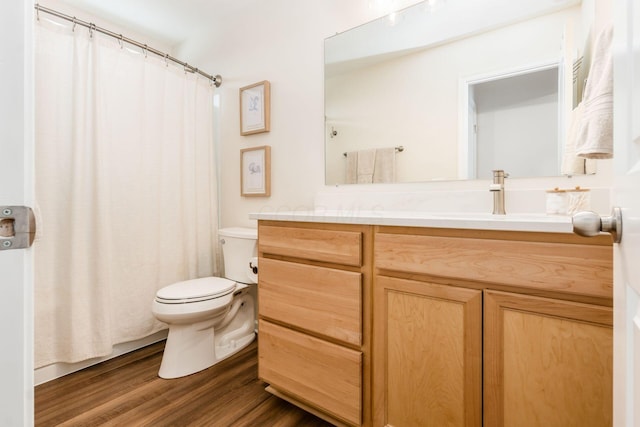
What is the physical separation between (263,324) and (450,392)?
0.82 metres

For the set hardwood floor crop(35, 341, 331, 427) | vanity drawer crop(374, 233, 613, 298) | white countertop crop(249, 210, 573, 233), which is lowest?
hardwood floor crop(35, 341, 331, 427)

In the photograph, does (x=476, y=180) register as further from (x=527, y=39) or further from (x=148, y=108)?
(x=148, y=108)

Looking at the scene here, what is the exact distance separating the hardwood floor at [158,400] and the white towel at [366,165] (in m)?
1.19

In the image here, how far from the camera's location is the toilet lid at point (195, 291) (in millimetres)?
1614

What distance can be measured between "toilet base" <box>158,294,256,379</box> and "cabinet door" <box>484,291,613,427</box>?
4.75 feet

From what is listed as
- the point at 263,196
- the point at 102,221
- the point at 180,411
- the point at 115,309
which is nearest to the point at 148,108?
the point at 102,221

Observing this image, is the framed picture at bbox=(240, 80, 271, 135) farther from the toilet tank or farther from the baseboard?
the baseboard

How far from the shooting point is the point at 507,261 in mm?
861

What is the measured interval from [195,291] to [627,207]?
1.76 meters

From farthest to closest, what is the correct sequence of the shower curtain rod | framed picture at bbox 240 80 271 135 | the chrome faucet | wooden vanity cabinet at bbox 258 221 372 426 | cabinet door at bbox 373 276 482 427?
framed picture at bbox 240 80 271 135 < the shower curtain rod < the chrome faucet < wooden vanity cabinet at bbox 258 221 372 426 < cabinet door at bbox 373 276 482 427

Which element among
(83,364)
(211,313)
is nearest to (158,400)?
(211,313)

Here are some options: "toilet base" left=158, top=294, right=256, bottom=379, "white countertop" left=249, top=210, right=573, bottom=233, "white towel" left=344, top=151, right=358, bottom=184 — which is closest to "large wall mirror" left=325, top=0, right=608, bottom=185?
"white towel" left=344, top=151, right=358, bottom=184

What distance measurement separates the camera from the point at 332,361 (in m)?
1.19

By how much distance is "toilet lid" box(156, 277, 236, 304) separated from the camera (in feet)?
5.30
